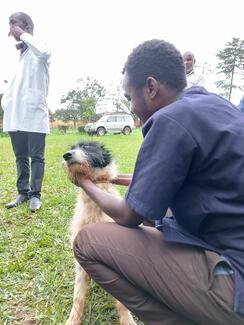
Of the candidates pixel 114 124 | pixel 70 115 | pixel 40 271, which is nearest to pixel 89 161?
pixel 40 271

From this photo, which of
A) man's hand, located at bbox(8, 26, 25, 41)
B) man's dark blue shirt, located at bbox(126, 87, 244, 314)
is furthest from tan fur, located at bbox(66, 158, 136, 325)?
man's hand, located at bbox(8, 26, 25, 41)

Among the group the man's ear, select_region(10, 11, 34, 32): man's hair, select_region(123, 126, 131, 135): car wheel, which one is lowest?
select_region(123, 126, 131, 135): car wheel

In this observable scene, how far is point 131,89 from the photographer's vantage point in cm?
157

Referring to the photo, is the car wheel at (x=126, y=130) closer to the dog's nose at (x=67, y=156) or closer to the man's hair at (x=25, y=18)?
the man's hair at (x=25, y=18)

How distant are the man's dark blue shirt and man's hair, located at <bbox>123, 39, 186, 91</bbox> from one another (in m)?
0.17

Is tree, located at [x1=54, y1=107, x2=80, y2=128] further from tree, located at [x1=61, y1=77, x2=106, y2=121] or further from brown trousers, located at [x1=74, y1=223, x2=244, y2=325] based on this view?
brown trousers, located at [x1=74, y1=223, x2=244, y2=325]

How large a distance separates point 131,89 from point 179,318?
1.08 metres

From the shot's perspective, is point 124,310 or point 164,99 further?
point 124,310

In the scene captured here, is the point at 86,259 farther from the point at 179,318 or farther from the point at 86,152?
the point at 86,152

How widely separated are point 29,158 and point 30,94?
0.80 metres

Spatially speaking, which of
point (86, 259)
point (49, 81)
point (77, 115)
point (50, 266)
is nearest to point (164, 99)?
point (86, 259)

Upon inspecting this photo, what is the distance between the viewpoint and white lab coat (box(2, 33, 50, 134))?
12.0ft

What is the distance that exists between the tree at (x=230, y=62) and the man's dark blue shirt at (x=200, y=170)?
3780 centimetres

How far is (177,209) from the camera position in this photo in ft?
4.72
